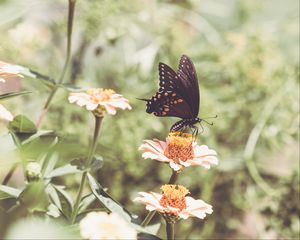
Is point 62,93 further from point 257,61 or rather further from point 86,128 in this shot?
point 257,61

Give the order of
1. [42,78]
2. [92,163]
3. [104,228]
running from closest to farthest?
[104,228] < [92,163] < [42,78]

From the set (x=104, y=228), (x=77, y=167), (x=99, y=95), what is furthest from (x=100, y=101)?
(x=104, y=228)

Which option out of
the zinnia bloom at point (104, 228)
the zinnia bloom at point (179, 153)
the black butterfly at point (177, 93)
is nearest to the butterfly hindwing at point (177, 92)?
the black butterfly at point (177, 93)

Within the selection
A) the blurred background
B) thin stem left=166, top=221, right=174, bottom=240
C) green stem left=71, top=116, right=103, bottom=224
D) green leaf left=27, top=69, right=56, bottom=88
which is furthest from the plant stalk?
the blurred background

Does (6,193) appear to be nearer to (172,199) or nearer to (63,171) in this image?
(63,171)

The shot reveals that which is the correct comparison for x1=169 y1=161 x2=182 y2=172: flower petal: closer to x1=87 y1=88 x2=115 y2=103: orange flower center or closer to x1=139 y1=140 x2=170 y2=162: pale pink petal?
x1=139 y1=140 x2=170 y2=162: pale pink petal

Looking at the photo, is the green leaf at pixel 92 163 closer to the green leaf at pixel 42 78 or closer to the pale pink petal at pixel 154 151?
the pale pink petal at pixel 154 151

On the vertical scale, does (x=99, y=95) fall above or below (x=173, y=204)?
above
